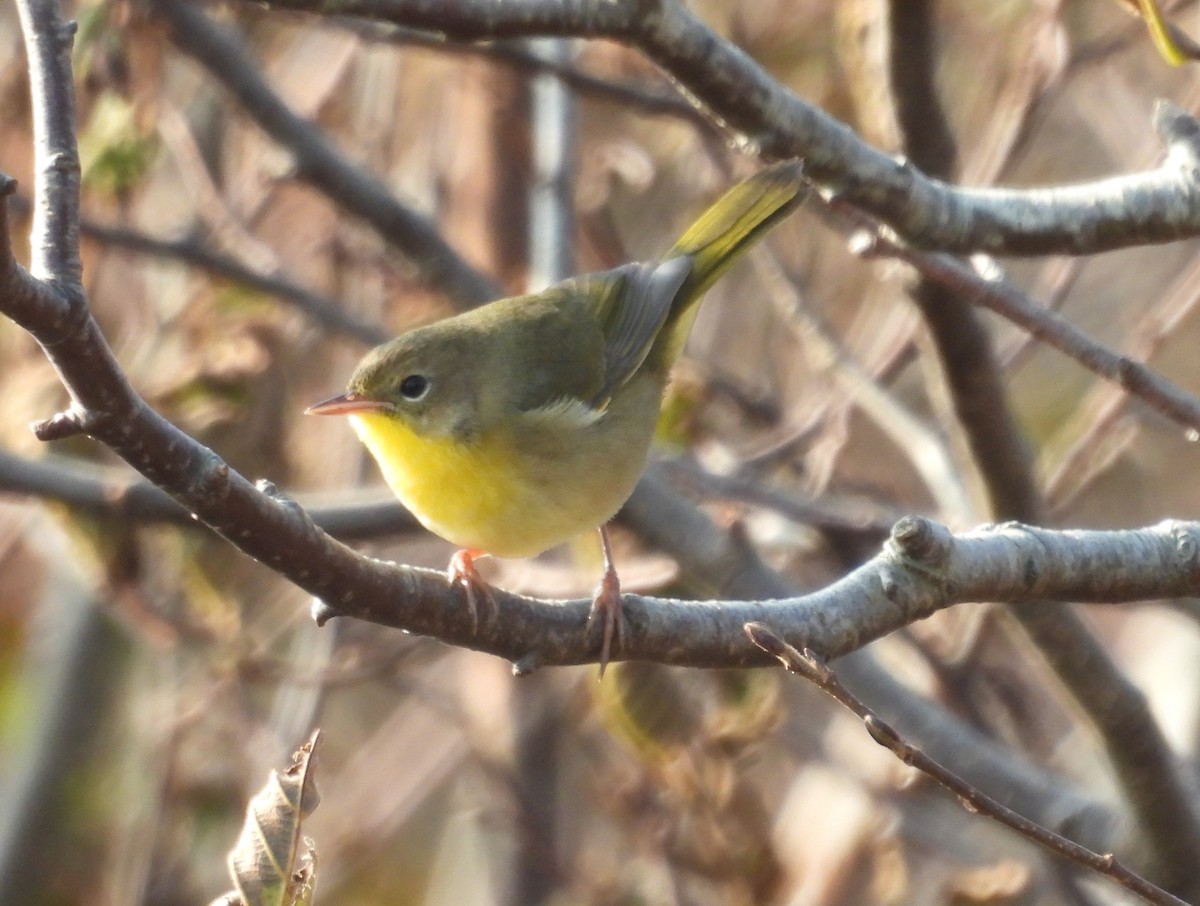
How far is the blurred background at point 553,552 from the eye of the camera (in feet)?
14.7

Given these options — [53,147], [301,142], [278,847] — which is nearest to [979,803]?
[278,847]

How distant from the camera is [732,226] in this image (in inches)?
152

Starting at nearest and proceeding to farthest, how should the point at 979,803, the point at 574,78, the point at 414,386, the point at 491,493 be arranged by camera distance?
the point at 979,803
the point at 491,493
the point at 414,386
the point at 574,78

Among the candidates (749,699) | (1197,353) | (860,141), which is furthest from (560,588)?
(1197,353)

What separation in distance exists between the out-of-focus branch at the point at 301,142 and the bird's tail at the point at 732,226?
833mm

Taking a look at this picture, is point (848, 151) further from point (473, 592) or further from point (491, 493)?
point (491, 493)

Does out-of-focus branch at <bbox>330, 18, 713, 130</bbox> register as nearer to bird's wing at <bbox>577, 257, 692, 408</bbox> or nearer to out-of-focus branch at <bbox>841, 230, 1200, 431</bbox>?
bird's wing at <bbox>577, 257, 692, 408</bbox>

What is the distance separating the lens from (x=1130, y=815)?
3.61 m

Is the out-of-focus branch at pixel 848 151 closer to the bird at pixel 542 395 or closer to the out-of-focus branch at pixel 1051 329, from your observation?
the out-of-focus branch at pixel 1051 329

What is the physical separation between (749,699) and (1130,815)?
1.15 metres

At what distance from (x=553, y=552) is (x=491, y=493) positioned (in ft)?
11.6

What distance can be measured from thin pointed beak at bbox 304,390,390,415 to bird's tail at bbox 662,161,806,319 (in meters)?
0.95

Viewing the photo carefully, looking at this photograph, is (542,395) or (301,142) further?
(301,142)

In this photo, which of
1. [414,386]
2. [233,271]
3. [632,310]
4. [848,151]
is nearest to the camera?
[848,151]
